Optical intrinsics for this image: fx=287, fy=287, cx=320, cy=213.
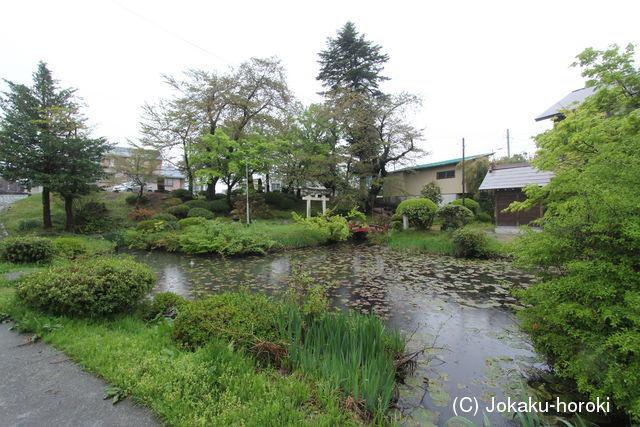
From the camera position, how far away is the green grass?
189 cm

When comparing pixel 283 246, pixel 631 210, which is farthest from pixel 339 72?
pixel 631 210

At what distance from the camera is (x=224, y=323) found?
2.94 m

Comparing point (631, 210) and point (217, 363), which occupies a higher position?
point (631, 210)

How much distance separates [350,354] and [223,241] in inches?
334

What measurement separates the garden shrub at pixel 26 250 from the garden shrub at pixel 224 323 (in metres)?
6.41

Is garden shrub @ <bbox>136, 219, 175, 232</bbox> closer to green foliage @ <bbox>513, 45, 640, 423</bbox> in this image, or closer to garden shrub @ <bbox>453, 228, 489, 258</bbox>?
garden shrub @ <bbox>453, 228, 489, 258</bbox>

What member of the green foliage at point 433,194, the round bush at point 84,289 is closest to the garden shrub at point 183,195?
the green foliage at point 433,194

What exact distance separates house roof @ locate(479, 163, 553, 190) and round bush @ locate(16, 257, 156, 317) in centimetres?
1511

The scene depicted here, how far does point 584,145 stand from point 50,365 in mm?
6770

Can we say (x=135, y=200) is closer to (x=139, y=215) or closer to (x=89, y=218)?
(x=139, y=215)

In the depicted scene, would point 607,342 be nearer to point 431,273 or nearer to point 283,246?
point 431,273

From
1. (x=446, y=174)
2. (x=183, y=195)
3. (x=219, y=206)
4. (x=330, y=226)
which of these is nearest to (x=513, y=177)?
(x=330, y=226)

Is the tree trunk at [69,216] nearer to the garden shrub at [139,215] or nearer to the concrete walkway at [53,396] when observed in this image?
the garden shrub at [139,215]

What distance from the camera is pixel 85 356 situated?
2.63 m
